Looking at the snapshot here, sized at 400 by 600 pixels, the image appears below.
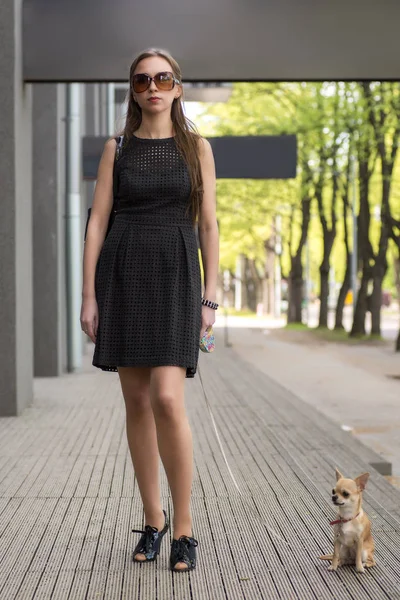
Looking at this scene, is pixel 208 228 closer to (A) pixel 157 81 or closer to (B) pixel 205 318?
(B) pixel 205 318

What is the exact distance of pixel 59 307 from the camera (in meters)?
15.2

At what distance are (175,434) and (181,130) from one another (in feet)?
3.94

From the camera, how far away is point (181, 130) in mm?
4629

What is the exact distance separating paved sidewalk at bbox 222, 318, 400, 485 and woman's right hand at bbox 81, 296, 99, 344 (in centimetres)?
459

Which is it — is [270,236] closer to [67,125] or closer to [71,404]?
[67,125]

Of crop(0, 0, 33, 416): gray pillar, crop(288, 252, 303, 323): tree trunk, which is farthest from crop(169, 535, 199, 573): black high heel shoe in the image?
crop(288, 252, 303, 323): tree trunk

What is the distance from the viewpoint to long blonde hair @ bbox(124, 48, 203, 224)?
15.1 ft

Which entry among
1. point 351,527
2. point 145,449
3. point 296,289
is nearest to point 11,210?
point 145,449

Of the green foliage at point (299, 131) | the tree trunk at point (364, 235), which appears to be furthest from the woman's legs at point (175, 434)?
the tree trunk at point (364, 235)

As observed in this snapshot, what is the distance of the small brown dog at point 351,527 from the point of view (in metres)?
4.36

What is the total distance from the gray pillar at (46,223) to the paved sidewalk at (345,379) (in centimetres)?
349

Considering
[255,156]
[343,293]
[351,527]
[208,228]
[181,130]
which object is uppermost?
[255,156]

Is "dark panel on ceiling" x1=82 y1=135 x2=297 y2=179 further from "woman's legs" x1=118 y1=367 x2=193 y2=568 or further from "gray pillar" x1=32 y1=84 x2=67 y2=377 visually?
"woman's legs" x1=118 y1=367 x2=193 y2=568

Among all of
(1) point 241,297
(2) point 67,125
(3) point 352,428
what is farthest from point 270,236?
(3) point 352,428
